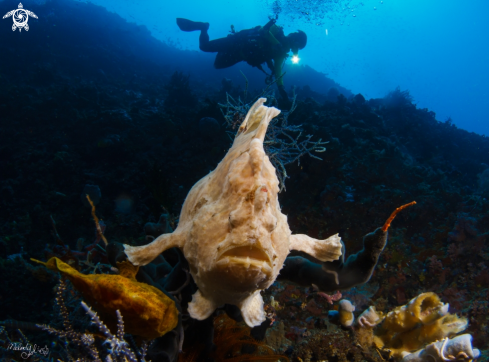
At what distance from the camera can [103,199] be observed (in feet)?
28.3

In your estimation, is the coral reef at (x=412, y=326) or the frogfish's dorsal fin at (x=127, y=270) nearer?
the frogfish's dorsal fin at (x=127, y=270)

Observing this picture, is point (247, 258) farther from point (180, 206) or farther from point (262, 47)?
point (262, 47)

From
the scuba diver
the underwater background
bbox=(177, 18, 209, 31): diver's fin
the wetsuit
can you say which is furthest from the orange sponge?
bbox=(177, 18, 209, 31): diver's fin

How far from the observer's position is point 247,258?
A: 5.41 feet

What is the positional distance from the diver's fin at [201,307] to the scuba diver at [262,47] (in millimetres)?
13787

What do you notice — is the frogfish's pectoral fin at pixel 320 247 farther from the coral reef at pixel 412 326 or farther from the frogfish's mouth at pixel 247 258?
the coral reef at pixel 412 326

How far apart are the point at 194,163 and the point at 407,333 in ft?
26.9

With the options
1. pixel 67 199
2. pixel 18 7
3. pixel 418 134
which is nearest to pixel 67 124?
pixel 67 199

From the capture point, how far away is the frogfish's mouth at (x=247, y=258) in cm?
160

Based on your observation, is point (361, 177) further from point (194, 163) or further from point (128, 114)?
point (128, 114)

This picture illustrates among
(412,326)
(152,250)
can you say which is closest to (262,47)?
(412,326)

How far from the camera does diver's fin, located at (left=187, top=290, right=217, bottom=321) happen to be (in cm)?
211

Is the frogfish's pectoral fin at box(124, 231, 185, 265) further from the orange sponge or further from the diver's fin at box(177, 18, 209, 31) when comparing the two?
the diver's fin at box(177, 18, 209, 31)

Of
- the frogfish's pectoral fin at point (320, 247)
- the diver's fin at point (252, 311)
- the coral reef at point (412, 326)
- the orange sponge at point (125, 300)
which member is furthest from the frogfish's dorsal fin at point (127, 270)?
the coral reef at point (412, 326)
